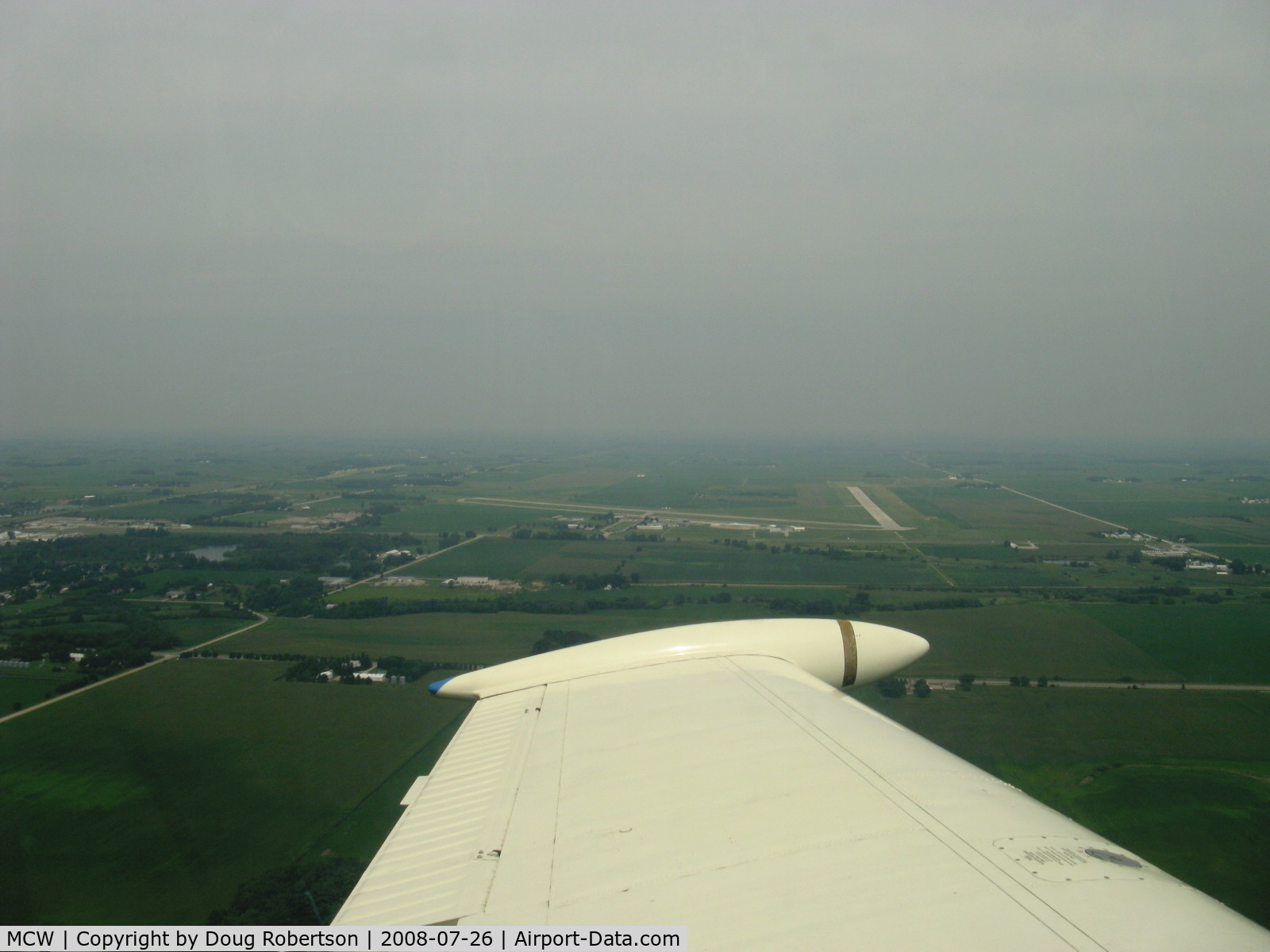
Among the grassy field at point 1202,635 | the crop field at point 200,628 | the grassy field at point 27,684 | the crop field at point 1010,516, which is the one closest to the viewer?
the grassy field at point 27,684

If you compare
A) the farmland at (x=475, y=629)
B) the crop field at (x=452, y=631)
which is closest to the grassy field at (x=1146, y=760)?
the farmland at (x=475, y=629)

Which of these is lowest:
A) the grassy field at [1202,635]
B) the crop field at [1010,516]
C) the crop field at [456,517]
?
the grassy field at [1202,635]

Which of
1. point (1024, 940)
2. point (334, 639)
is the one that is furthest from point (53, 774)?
point (1024, 940)

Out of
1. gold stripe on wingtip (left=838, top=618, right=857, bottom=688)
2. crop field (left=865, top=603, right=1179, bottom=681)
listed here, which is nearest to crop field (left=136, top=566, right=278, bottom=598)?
crop field (left=865, top=603, right=1179, bottom=681)

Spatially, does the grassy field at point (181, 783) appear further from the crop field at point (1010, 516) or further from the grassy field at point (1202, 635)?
the crop field at point (1010, 516)

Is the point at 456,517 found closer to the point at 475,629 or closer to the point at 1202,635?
the point at 475,629

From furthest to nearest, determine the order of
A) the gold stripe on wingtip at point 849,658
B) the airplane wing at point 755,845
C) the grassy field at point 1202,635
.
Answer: the grassy field at point 1202,635, the gold stripe on wingtip at point 849,658, the airplane wing at point 755,845

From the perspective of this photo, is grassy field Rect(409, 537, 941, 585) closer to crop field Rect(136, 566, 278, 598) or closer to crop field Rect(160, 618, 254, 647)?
crop field Rect(136, 566, 278, 598)
